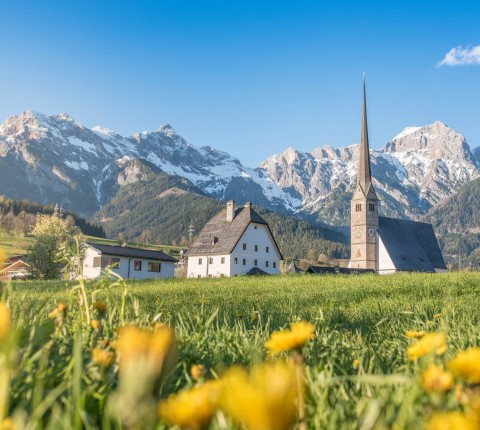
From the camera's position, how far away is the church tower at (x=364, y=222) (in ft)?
283

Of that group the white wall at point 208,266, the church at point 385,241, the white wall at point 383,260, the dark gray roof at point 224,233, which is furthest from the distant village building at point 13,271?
the white wall at point 383,260

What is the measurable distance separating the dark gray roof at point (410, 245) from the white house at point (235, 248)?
2410 cm

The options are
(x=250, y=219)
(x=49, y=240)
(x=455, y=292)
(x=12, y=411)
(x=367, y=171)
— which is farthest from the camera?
(x=367, y=171)

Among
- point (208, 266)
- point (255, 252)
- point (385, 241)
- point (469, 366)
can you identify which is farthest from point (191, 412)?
point (385, 241)

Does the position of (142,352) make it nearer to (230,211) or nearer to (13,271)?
(230,211)

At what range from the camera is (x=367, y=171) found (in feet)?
299

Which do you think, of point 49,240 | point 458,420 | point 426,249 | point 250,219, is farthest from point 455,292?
point 426,249

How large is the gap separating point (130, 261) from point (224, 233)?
12.9 metres

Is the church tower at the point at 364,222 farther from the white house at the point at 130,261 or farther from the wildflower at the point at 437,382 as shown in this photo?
the wildflower at the point at 437,382

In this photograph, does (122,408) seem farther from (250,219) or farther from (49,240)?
(250,219)

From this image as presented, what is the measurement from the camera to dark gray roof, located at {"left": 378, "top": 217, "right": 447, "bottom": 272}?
8271 centimetres

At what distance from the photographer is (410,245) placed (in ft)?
279

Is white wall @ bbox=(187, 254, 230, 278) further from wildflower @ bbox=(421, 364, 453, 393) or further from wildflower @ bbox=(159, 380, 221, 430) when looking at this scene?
wildflower @ bbox=(159, 380, 221, 430)

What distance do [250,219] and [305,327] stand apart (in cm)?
6442
